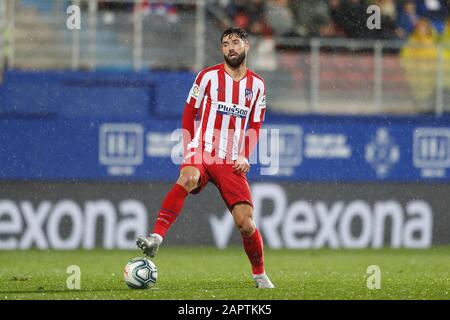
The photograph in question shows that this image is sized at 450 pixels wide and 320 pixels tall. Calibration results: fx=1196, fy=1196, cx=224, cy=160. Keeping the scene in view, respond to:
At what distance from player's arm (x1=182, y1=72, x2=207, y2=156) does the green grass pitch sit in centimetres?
109

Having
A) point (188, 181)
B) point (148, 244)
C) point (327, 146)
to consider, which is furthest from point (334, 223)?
point (148, 244)

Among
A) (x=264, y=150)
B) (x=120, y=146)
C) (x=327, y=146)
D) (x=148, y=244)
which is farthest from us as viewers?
(x=327, y=146)

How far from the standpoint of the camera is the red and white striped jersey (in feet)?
27.7

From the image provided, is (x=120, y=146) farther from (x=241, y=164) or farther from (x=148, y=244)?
(x=148, y=244)

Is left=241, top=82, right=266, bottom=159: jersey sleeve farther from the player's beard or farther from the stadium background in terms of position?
the stadium background

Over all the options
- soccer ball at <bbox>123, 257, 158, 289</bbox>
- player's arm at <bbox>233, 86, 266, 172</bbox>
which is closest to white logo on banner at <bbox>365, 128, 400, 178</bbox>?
player's arm at <bbox>233, 86, 266, 172</bbox>

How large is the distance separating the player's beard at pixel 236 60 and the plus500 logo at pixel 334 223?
4.62 m

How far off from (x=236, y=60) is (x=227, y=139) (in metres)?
0.58

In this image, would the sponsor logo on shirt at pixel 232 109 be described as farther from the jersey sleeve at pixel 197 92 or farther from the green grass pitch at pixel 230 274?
the green grass pitch at pixel 230 274

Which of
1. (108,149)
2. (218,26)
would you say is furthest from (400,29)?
(108,149)

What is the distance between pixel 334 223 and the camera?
42.9ft

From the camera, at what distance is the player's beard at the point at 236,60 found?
8.34m
